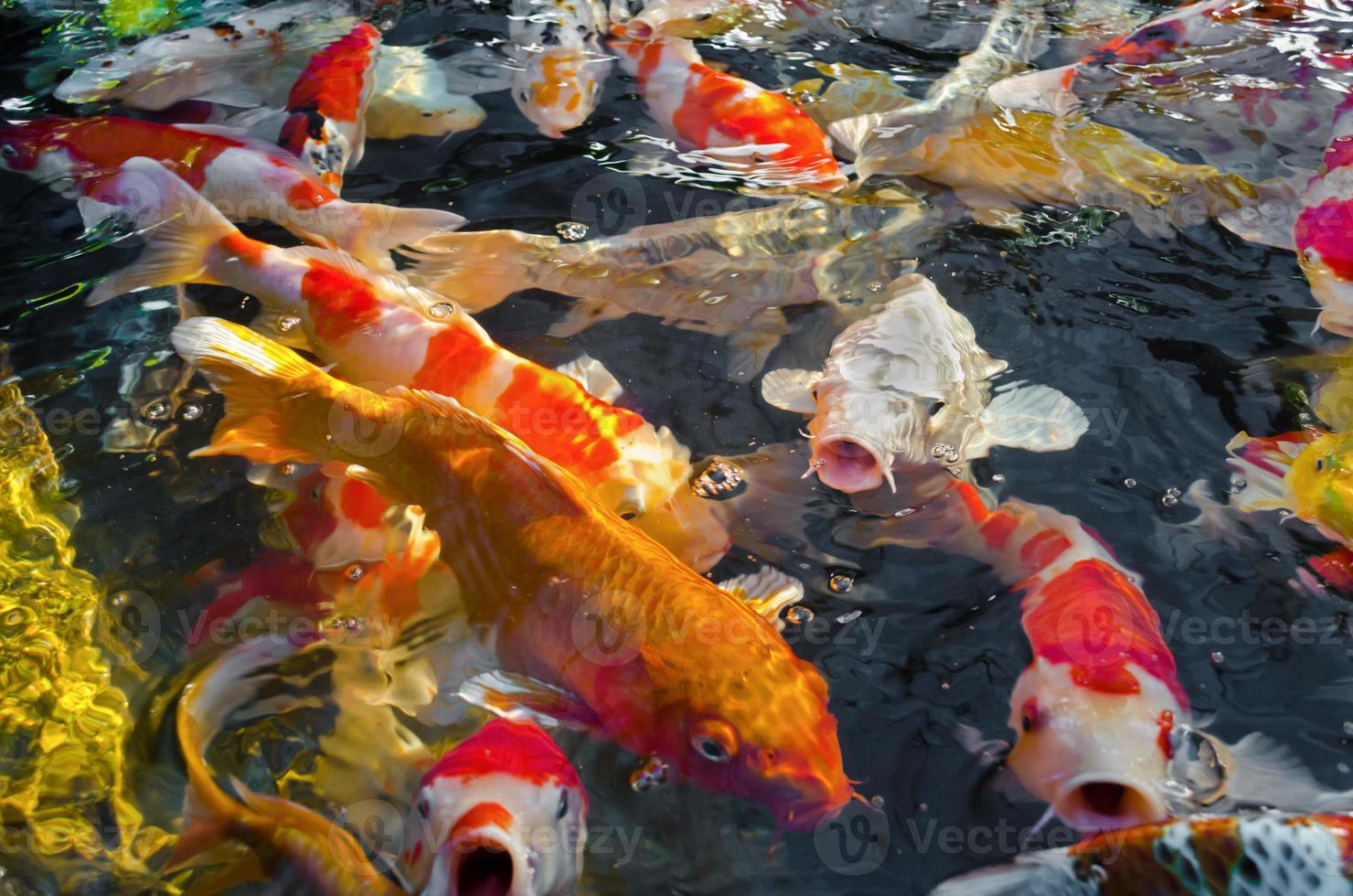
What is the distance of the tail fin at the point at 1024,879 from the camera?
180cm

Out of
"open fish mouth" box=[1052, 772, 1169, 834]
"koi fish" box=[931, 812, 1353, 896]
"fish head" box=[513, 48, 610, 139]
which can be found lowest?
"open fish mouth" box=[1052, 772, 1169, 834]

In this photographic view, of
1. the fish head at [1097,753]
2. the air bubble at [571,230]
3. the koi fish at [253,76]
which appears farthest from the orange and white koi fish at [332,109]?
the fish head at [1097,753]

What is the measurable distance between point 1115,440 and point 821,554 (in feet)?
2.92

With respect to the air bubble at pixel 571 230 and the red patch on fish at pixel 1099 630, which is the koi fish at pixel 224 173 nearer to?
the air bubble at pixel 571 230

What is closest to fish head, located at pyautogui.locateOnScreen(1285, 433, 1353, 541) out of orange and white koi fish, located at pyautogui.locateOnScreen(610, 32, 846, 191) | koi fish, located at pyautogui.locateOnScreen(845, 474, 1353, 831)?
koi fish, located at pyautogui.locateOnScreen(845, 474, 1353, 831)

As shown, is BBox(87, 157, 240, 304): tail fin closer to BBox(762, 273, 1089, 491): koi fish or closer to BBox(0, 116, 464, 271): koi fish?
BBox(0, 116, 464, 271): koi fish

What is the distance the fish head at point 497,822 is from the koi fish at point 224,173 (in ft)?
5.57

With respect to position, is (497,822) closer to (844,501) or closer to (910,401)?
(844,501)

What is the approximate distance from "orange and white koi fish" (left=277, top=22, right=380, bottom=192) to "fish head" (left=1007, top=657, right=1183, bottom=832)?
2695 millimetres

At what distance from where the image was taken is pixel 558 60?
398 cm

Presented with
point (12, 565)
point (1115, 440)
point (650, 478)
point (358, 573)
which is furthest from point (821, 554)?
point (12, 565)

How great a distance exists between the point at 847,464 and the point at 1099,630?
70cm

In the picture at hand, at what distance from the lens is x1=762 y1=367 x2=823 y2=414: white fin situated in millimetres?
2754

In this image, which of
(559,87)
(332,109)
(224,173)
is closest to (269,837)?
(224,173)
